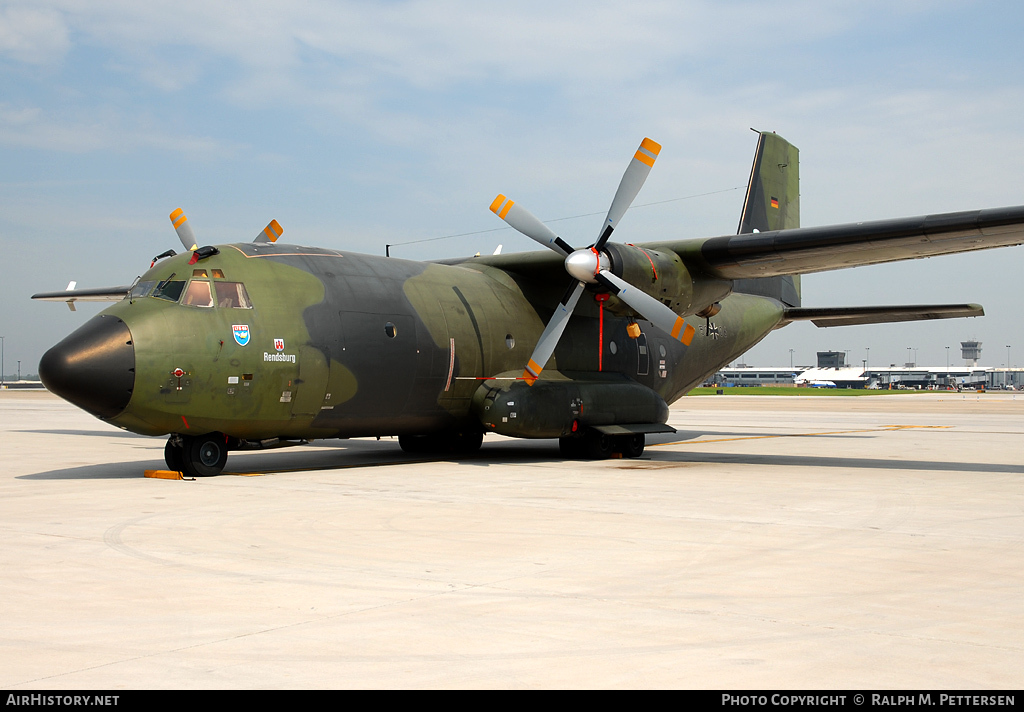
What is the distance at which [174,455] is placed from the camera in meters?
14.1

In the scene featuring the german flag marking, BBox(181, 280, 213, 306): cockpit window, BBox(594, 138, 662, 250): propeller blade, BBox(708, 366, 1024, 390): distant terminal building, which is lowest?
BBox(708, 366, 1024, 390): distant terminal building

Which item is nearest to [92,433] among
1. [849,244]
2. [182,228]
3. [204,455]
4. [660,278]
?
[182,228]

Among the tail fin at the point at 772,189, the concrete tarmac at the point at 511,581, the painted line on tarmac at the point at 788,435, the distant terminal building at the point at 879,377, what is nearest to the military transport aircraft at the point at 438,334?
the concrete tarmac at the point at 511,581

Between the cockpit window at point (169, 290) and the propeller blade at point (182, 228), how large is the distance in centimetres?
481

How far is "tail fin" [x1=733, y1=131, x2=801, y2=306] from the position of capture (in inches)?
936

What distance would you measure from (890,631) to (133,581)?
5.08 m

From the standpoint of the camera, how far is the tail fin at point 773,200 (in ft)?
78.0

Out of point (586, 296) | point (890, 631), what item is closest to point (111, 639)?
point (890, 631)

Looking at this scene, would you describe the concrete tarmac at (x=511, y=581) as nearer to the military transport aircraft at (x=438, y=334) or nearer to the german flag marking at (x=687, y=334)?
the military transport aircraft at (x=438, y=334)

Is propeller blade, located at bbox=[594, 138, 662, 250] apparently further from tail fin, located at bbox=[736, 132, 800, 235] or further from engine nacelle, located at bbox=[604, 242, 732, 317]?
tail fin, located at bbox=[736, 132, 800, 235]

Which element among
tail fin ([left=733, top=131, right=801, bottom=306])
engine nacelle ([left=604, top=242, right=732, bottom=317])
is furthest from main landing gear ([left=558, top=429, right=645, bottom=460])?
tail fin ([left=733, top=131, right=801, bottom=306])

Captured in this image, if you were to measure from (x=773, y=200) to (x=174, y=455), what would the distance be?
16.9 m

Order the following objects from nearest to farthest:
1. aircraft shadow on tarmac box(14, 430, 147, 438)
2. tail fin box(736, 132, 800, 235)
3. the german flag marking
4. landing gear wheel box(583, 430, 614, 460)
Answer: the german flag marking, landing gear wheel box(583, 430, 614, 460), tail fin box(736, 132, 800, 235), aircraft shadow on tarmac box(14, 430, 147, 438)

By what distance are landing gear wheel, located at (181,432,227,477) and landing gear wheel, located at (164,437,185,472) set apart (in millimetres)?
56
